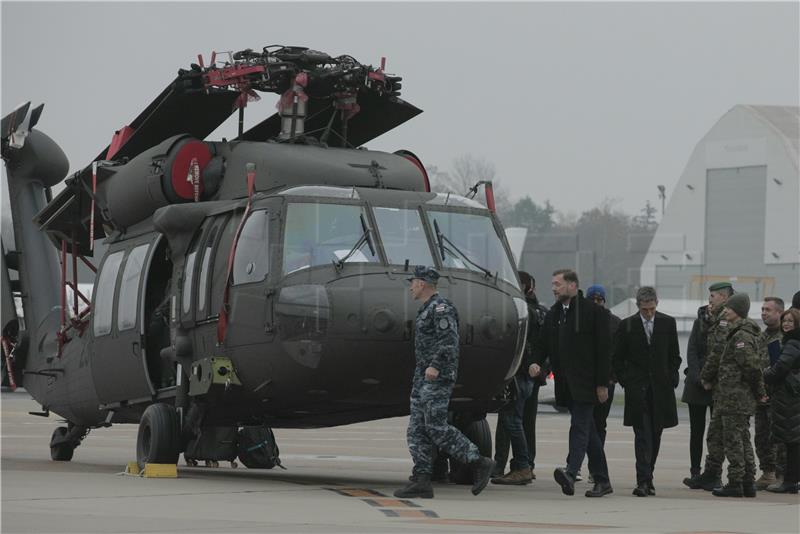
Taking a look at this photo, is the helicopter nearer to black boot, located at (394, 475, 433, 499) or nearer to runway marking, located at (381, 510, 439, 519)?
black boot, located at (394, 475, 433, 499)

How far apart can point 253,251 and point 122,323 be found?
109 inches

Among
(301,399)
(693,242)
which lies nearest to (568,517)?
(301,399)

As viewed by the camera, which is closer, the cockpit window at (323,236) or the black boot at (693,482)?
the cockpit window at (323,236)

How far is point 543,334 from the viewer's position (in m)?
13.7

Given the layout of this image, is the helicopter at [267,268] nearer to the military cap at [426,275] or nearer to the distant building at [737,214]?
the military cap at [426,275]

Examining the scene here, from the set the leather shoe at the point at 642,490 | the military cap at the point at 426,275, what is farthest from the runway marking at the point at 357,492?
the leather shoe at the point at 642,490

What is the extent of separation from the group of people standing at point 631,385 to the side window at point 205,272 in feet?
7.46

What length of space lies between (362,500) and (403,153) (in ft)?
15.6

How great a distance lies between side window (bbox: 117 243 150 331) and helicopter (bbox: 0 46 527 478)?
1.3 inches

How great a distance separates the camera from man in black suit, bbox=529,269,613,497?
1289 cm

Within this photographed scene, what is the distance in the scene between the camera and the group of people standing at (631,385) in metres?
12.1

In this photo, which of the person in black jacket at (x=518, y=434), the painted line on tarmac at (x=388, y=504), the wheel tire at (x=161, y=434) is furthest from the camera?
the person in black jacket at (x=518, y=434)

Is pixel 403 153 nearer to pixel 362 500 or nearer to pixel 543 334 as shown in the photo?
pixel 543 334

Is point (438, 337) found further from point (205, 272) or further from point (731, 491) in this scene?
point (731, 491)
